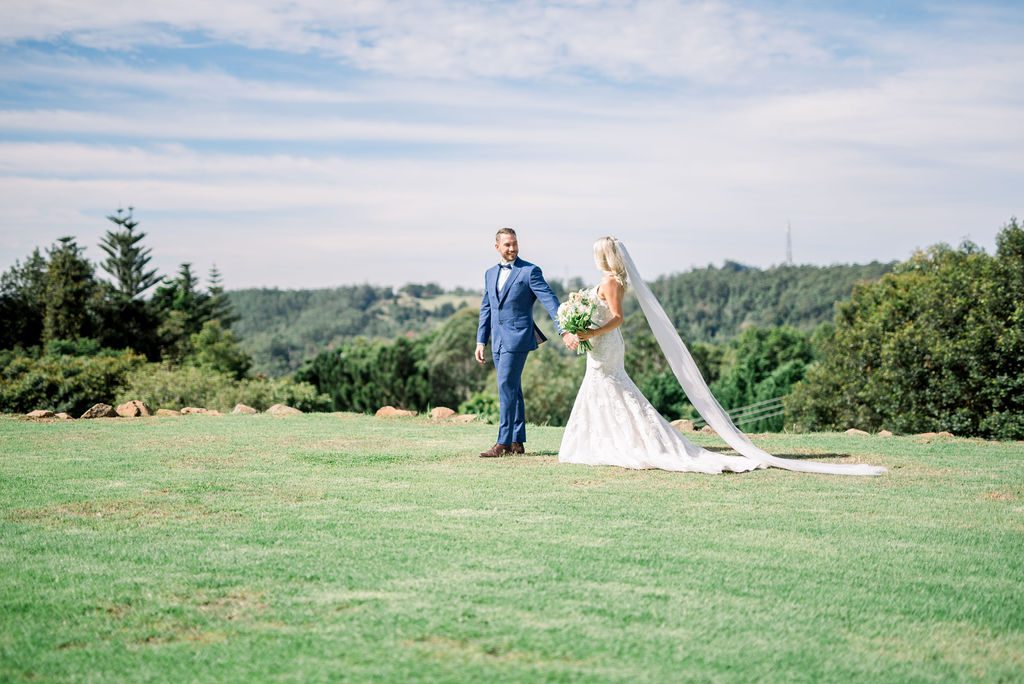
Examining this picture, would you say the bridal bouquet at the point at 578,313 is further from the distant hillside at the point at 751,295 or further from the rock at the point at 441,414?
the distant hillside at the point at 751,295

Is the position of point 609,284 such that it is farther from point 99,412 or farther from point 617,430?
point 99,412

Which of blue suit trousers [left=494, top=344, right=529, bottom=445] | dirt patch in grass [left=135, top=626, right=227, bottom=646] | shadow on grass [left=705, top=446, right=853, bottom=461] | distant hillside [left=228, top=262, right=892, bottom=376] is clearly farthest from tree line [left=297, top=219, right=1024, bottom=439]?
distant hillside [left=228, top=262, right=892, bottom=376]

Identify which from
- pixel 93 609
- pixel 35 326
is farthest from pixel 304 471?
pixel 35 326

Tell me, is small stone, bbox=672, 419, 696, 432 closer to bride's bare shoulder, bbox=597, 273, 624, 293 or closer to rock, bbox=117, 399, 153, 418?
bride's bare shoulder, bbox=597, 273, 624, 293

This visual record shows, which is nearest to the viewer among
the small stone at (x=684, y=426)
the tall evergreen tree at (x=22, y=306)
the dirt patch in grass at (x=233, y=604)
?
the dirt patch in grass at (x=233, y=604)

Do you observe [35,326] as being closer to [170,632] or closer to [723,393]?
[723,393]

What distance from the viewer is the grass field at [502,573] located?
4.23 metres

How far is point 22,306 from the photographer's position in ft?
154

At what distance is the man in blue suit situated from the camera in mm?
10367

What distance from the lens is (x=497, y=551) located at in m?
5.98

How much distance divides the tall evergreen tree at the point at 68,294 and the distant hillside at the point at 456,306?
53427 mm

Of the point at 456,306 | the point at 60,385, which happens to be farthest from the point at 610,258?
the point at 456,306

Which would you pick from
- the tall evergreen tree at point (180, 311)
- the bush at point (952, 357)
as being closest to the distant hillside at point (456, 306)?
the tall evergreen tree at point (180, 311)

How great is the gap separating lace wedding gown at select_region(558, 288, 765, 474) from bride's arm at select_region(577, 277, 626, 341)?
9 cm
